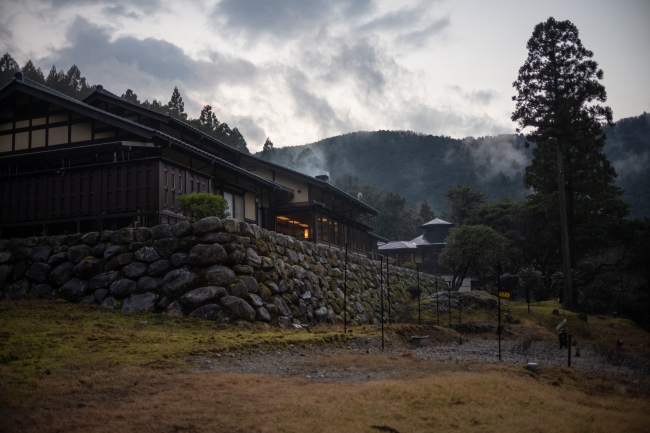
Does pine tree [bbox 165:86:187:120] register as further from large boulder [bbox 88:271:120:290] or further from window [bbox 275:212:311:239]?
large boulder [bbox 88:271:120:290]

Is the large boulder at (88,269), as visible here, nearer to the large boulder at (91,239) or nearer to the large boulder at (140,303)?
the large boulder at (91,239)

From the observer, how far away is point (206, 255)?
45.8 ft

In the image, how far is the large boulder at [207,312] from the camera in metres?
12.8

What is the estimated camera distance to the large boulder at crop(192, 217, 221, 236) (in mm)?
14477

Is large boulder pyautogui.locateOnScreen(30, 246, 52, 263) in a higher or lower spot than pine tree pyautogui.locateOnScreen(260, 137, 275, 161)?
lower

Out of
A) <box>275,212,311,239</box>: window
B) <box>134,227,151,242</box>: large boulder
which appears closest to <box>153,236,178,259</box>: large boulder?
<box>134,227,151,242</box>: large boulder

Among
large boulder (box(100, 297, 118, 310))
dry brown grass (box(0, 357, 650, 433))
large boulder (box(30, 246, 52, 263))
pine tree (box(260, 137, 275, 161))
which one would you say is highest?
pine tree (box(260, 137, 275, 161))

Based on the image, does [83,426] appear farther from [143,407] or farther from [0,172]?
[0,172]

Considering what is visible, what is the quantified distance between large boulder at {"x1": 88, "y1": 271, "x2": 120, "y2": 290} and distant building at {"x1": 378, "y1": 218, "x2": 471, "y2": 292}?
141ft

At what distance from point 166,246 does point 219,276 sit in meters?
2.00

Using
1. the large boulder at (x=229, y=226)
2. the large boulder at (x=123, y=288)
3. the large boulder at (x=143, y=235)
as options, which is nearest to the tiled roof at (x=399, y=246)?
the large boulder at (x=229, y=226)

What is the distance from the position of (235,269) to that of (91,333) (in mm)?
4613

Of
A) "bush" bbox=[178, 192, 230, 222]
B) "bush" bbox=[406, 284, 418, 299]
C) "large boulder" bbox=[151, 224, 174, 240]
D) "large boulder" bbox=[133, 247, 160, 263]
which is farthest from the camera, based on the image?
"bush" bbox=[406, 284, 418, 299]

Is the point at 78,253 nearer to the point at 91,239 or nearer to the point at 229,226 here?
the point at 91,239
